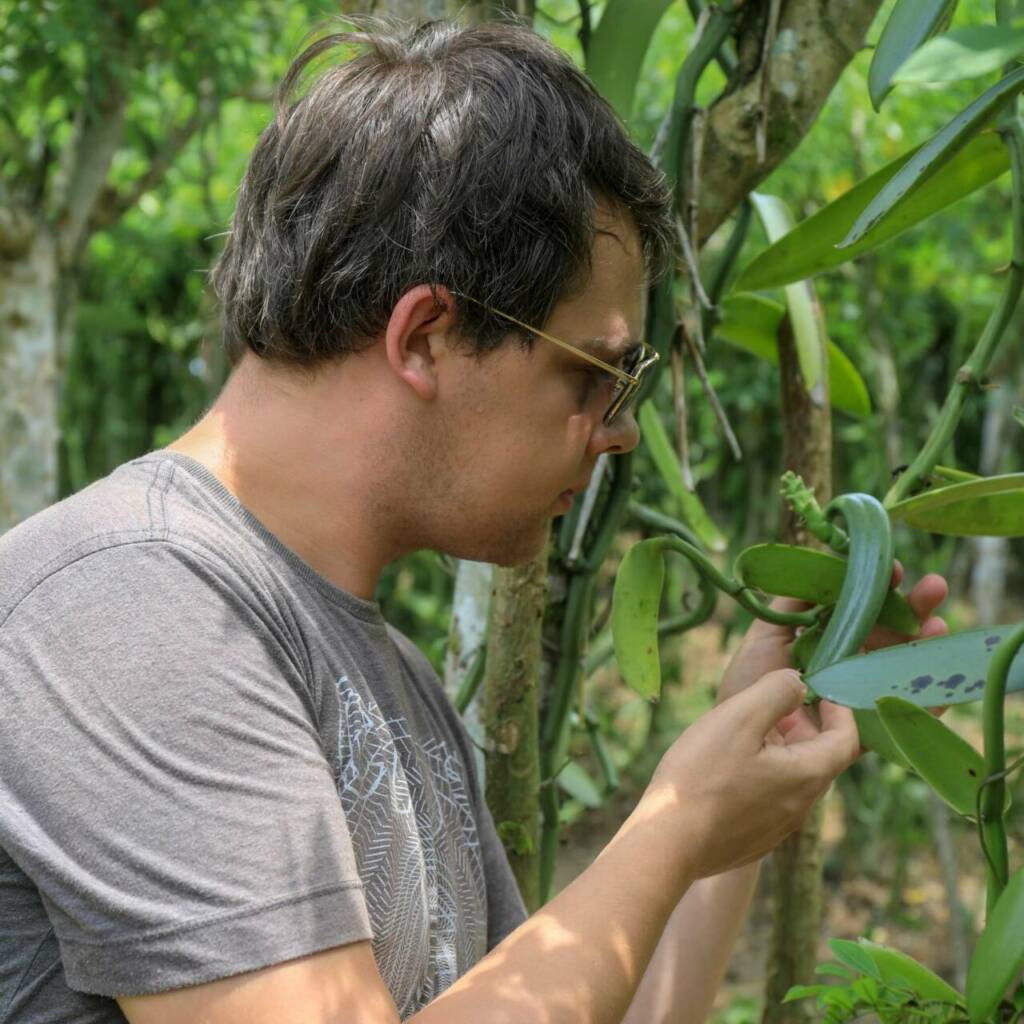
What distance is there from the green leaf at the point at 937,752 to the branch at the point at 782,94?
0.61 meters

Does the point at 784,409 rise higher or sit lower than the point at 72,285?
higher

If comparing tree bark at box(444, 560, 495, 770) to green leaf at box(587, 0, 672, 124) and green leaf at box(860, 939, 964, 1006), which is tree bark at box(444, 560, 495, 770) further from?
green leaf at box(860, 939, 964, 1006)

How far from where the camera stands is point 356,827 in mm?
834

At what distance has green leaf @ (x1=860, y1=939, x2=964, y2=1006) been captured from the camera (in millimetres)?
741

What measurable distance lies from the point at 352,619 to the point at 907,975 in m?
0.40

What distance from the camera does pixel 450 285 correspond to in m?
0.86

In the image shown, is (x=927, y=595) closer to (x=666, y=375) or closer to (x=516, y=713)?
(x=516, y=713)

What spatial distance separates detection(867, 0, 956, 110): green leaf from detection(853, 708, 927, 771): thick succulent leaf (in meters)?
0.40

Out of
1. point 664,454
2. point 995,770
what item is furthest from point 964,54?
point 664,454

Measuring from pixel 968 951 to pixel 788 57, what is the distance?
1.93 m

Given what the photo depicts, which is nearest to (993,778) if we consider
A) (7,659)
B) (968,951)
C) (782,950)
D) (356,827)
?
(356,827)

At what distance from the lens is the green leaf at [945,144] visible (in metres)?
0.66

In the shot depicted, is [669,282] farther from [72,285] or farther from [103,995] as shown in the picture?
[72,285]

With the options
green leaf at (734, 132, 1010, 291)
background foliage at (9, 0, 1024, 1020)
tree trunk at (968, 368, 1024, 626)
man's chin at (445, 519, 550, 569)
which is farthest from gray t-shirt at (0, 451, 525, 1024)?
tree trunk at (968, 368, 1024, 626)
